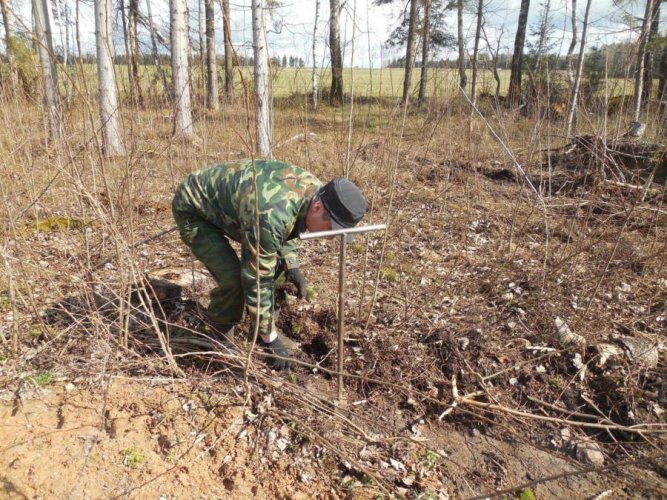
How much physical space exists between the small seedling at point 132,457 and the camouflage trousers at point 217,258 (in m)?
0.82

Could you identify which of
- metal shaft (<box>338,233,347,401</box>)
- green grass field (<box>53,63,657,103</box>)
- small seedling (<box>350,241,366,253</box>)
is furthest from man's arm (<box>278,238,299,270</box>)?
small seedling (<box>350,241,366,253</box>)

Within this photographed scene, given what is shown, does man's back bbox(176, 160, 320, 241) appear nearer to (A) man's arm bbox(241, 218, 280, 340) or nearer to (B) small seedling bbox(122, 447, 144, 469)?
(A) man's arm bbox(241, 218, 280, 340)

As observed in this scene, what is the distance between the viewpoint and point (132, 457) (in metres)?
1.90

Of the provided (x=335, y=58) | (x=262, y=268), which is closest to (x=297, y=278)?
(x=262, y=268)

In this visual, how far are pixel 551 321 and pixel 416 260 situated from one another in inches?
53.5

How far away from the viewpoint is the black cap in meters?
1.88

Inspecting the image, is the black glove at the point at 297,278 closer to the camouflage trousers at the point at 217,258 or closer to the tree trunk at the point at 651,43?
the camouflage trousers at the point at 217,258

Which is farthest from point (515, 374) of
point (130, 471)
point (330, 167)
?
point (330, 167)

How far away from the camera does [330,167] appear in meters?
6.16

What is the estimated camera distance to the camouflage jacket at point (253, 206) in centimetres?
207

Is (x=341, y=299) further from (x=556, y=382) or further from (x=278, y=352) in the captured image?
(x=556, y=382)

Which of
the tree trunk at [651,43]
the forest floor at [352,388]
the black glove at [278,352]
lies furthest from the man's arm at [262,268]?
the tree trunk at [651,43]

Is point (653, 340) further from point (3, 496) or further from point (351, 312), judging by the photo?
point (3, 496)

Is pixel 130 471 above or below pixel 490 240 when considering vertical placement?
below
